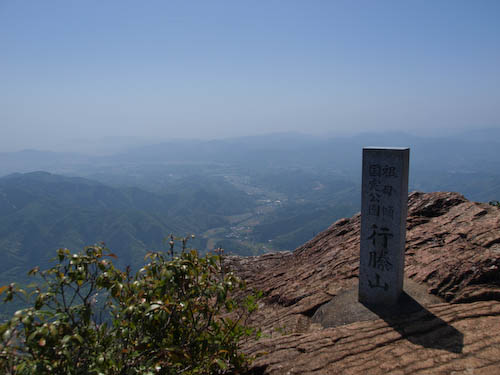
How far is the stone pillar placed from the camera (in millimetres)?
7066

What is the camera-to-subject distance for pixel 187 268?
4.32 meters

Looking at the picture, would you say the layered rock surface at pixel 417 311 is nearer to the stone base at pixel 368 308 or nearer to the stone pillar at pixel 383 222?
the stone base at pixel 368 308

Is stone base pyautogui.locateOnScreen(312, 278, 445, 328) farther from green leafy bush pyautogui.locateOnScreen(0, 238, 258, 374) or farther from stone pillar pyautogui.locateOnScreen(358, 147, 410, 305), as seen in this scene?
green leafy bush pyautogui.locateOnScreen(0, 238, 258, 374)

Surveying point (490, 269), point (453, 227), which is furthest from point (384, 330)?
point (453, 227)

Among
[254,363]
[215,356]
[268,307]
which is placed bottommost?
[268,307]

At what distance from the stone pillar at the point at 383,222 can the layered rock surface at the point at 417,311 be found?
67 centimetres

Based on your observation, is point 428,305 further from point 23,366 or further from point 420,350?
point 23,366

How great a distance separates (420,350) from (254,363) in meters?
3.06

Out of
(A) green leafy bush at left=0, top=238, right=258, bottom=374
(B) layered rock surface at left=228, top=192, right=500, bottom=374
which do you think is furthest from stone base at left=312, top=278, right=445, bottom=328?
(A) green leafy bush at left=0, top=238, right=258, bottom=374

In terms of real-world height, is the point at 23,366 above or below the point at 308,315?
above

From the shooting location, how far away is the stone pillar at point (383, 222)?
7.07m

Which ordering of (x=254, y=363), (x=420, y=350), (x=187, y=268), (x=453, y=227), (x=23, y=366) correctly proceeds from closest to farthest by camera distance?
1. (x=23, y=366)
2. (x=187, y=268)
3. (x=420, y=350)
4. (x=254, y=363)
5. (x=453, y=227)

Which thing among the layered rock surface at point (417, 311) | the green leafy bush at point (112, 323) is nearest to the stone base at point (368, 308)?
the layered rock surface at point (417, 311)

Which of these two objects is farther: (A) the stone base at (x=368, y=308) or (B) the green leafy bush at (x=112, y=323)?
(A) the stone base at (x=368, y=308)
